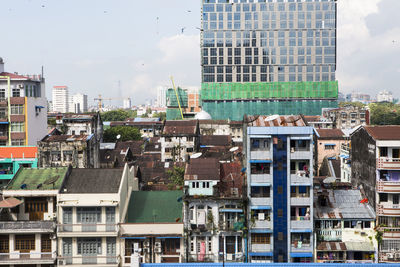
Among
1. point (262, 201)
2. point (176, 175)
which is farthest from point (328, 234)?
point (176, 175)

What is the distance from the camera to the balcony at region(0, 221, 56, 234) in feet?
140

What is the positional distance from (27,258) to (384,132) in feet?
107

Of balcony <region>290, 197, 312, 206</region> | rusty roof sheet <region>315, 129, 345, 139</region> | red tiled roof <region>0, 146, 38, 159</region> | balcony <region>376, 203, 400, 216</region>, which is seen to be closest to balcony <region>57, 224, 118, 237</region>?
balcony <region>290, 197, 312, 206</region>

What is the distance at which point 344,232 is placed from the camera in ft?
153

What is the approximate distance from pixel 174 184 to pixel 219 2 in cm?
13743

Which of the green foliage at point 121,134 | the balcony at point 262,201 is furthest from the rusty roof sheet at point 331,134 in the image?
the green foliage at point 121,134

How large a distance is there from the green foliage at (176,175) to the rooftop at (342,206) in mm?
28425

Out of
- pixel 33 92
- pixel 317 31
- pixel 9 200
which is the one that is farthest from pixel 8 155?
pixel 317 31

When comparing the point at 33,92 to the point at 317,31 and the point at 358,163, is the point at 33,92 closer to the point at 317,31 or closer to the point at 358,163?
the point at 358,163

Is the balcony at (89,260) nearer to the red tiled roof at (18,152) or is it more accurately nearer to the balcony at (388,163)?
the balcony at (388,163)

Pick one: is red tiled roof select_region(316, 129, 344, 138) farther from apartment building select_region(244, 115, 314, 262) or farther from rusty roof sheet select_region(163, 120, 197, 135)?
apartment building select_region(244, 115, 314, 262)

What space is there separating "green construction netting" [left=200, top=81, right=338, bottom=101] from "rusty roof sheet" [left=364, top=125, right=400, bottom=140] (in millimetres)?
145283

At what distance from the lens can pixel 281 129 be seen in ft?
148

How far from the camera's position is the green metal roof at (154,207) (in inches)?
1802
